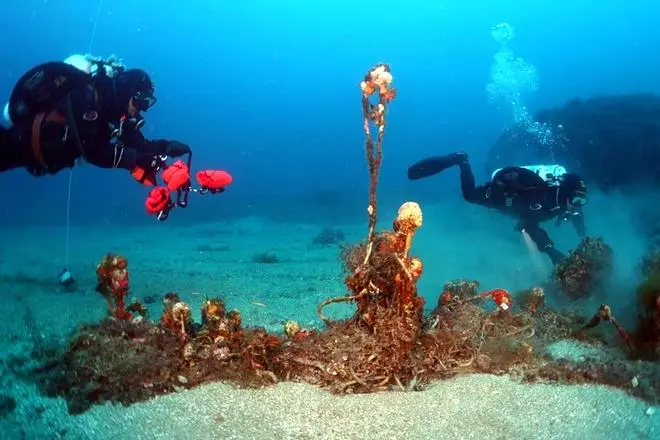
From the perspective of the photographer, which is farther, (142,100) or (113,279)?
(142,100)

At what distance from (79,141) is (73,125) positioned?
0.21 metres

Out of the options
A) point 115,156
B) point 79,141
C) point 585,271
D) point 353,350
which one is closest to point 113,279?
point 115,156

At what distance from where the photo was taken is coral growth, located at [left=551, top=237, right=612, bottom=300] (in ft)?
29.8

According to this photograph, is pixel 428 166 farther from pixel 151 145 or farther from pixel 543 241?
pixel 151 145

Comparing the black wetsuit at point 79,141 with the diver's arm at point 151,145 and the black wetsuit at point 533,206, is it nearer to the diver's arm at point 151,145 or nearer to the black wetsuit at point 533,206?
the diver's arm at point 151,145

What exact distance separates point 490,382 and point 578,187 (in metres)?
6.96

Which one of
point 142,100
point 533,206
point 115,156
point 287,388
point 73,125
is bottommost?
point 287,388

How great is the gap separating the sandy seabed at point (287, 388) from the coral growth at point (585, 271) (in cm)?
140

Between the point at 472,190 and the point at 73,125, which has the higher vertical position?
the point at 73,125

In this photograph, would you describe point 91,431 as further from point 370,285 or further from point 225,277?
point 225,277

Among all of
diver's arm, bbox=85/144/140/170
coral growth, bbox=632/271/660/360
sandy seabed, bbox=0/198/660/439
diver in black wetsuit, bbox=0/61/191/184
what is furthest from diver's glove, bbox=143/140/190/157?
coral growth, bbox=632/271/660/360

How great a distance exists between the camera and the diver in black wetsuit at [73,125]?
6043 mm

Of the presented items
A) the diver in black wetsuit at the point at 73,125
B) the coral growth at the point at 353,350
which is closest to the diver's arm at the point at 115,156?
the diver in black wetsuit at the point at 73,125

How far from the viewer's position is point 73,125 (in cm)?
606
